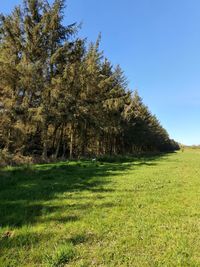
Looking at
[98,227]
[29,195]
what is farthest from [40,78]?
[98,227]

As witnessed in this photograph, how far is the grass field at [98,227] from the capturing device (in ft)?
13.7

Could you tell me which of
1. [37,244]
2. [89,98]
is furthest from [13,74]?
[37,244]

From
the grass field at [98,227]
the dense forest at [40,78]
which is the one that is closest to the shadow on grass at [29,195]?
the grass field at [98,227]

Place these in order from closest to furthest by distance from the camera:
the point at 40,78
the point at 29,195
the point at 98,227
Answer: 1. the point at 98,227
2. the point at 29,195
3. the point at 40,78

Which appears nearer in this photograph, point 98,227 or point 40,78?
point 98,227

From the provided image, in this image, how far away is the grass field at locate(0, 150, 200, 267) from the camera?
4.17m

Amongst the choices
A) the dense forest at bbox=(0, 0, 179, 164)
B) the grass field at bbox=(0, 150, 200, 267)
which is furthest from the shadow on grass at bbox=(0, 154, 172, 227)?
the dense forest at bbox=(0, 0, 179, 164)

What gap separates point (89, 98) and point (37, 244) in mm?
23534

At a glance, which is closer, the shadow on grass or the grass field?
the grass field

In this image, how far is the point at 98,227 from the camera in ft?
18.1

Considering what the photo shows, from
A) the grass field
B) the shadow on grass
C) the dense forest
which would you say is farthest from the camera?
the dense forest

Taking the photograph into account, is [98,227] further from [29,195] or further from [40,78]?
[40,78]

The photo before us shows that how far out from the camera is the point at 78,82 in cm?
2562

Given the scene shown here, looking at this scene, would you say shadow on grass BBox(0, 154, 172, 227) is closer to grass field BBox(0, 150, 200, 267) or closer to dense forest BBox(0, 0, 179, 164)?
grass field BBox(0, 150, 200, 267)
